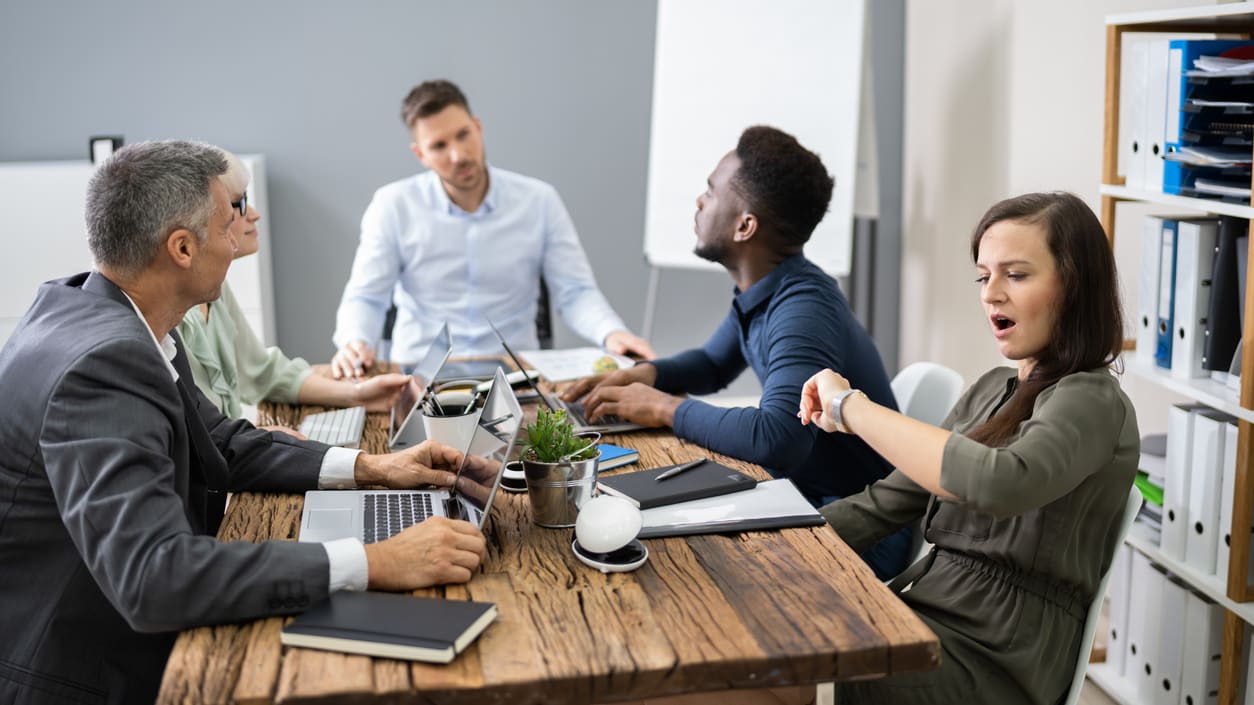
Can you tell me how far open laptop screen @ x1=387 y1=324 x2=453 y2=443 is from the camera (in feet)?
6.72

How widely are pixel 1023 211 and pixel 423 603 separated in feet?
3.17

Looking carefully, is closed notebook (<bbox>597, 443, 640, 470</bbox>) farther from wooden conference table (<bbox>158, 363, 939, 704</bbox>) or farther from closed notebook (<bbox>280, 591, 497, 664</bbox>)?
closed notebook (<bbox>280, 591, 497, 664</bbox>)

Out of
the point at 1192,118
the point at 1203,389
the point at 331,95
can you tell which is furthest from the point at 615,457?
the point at 331,95

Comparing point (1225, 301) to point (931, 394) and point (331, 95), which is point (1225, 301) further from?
point (331, 95)

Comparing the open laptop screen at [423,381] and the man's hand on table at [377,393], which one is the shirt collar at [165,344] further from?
the man's hand on table at [377,393]

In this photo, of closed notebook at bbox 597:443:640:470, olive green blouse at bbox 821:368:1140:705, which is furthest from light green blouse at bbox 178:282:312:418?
olive green blouse at bbox 821:368:1140:705

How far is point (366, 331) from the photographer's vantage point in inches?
133

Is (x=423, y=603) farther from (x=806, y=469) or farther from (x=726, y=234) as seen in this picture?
(x=726, y=234)

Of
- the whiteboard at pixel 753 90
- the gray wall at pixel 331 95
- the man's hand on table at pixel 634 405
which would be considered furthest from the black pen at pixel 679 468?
the gray wall at pixel 331 95

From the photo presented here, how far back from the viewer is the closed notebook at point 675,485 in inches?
65.6

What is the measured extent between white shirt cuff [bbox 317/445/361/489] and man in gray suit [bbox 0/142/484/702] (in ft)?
0.51

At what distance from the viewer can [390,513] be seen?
1.63 metres

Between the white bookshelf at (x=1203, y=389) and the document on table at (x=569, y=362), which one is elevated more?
the white bookshelf at (x=1203, y=389)

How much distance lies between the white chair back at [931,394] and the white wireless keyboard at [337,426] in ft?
3.55
